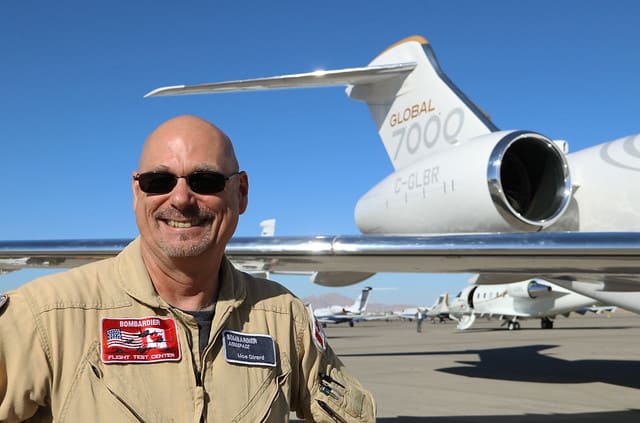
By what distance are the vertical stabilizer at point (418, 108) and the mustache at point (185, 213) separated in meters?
6.33

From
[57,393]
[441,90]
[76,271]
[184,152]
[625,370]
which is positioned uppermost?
[441,90]

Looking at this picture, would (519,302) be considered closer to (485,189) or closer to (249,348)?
(485,189)

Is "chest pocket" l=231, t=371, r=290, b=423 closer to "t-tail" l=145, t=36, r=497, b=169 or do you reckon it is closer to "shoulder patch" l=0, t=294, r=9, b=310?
"shoulder patch" l=0, t=294, r=9, b=310

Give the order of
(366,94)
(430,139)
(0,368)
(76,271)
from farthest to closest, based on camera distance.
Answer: (366,94) < (430,139) < (76,271) < (0,368)

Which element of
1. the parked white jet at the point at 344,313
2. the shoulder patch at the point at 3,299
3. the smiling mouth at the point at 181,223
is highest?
the smiling mouth at the point at 181,223

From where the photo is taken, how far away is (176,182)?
182cm

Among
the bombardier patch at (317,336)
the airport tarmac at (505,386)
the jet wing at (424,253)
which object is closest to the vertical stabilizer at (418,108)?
the jet wing at (424,253)

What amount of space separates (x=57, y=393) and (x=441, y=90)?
7.29m

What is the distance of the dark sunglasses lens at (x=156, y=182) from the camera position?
1.82 m

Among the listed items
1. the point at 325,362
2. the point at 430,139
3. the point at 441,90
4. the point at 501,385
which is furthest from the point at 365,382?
the point at 325,362

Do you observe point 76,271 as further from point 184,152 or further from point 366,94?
point 366,94

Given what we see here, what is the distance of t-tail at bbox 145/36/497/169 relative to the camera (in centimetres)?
790

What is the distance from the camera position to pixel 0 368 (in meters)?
1.58

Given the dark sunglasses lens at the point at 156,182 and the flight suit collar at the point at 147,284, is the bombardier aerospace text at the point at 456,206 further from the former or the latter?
the dark sunglasses lens at the point at 156,182
